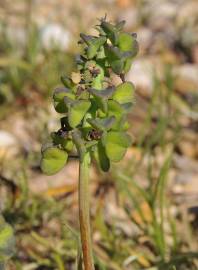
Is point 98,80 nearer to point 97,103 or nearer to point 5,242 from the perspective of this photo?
point 97,103

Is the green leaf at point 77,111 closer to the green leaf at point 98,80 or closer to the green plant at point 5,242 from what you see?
the green leaf at point 98,80

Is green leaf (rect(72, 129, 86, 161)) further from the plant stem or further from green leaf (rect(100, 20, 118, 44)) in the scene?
green leaf (rect(100, 20, 118, 44))

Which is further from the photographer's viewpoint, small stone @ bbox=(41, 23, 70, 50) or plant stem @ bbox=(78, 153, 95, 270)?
small stone @ bbox=(41, 23, 70, 50)

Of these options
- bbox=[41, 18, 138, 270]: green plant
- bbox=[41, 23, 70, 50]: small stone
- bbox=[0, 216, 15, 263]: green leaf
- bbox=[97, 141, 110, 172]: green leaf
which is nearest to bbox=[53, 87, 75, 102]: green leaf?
bbox=[41, 18, 138, 270]: green plant

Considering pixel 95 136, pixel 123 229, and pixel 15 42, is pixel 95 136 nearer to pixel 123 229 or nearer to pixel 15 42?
pixel 123 229

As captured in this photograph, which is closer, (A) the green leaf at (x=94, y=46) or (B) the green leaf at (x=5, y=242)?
(A) the green leaf at (x=94, y=46)

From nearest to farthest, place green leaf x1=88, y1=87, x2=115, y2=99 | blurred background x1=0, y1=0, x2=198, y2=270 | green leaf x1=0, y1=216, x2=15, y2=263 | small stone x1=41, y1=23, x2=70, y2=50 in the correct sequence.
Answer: green leaf x1=88, y1=87, x2=115, y2=99 < green leaf x1=0, y1=216, x2=15, y2=263 < blurred background x1=0, y1=0, x2=198, y2=270 < small stone x1=41, y1=23, x2=70, y2=50

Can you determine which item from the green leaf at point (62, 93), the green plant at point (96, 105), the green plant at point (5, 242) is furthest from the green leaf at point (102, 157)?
the green plant at point (5, 242)
